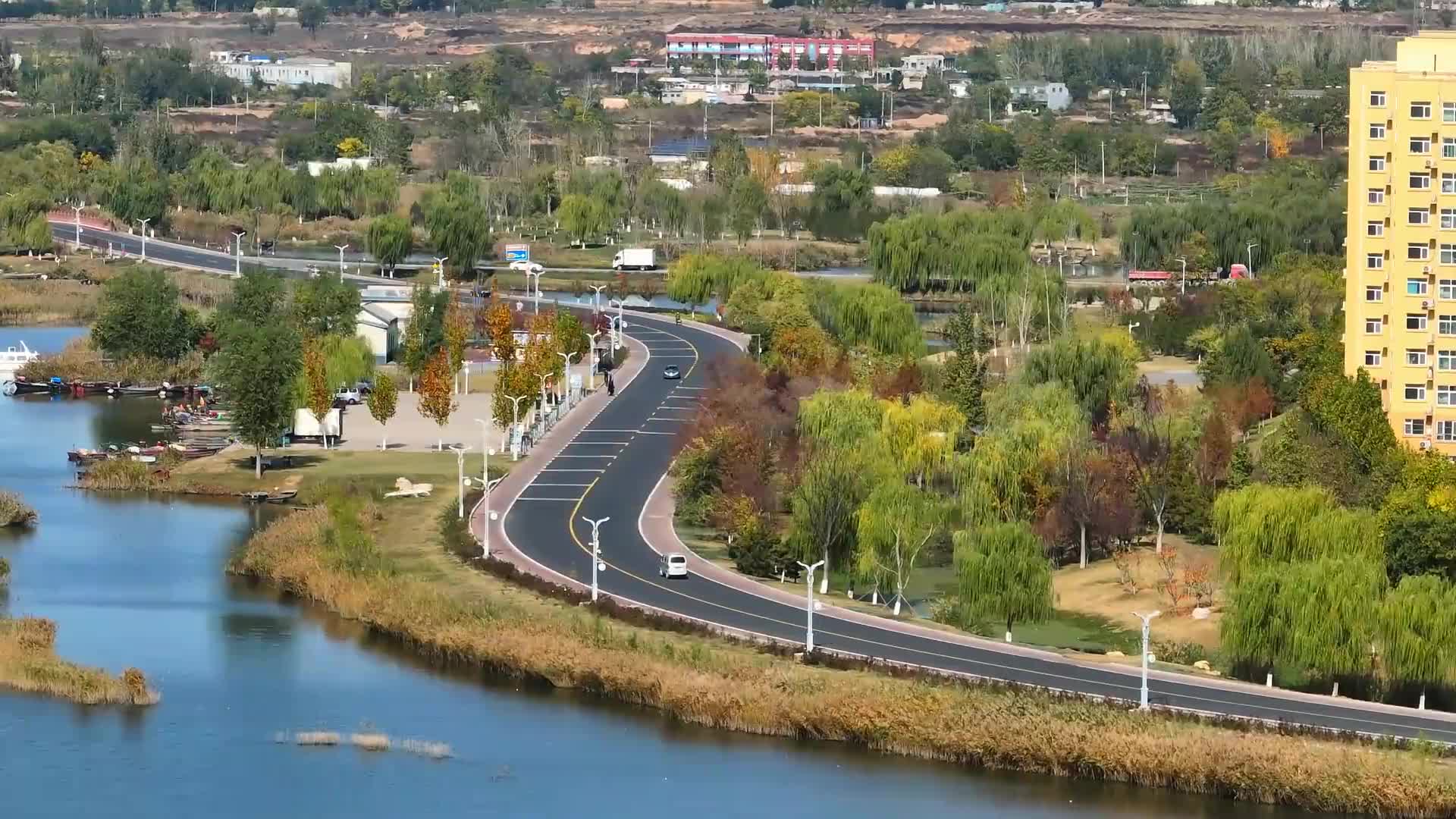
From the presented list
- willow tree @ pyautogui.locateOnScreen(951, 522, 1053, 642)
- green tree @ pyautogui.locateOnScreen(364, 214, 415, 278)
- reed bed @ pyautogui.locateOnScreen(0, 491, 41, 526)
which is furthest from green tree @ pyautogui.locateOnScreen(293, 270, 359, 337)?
willow tree @ pyautogui.locateOnScreen(951, 522, 1053, 642)

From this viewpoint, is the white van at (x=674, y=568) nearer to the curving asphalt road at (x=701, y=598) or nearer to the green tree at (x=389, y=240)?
the curving asphalt road at (x=701, y=598)

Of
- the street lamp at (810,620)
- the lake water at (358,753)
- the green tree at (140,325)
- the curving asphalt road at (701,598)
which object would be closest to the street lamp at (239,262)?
the green tree at (140,325)

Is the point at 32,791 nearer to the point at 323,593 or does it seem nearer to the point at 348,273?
the point at 323,593

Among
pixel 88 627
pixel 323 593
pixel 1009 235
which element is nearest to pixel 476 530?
pixel 323 593

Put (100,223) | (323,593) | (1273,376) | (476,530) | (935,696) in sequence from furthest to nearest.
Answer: (100,223) < (1273,376) < (476,530) < (323,593) < (935,696)

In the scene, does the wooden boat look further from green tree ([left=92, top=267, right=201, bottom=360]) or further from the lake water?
green tree ([left=92, top=267, right=201, bottom=360])
